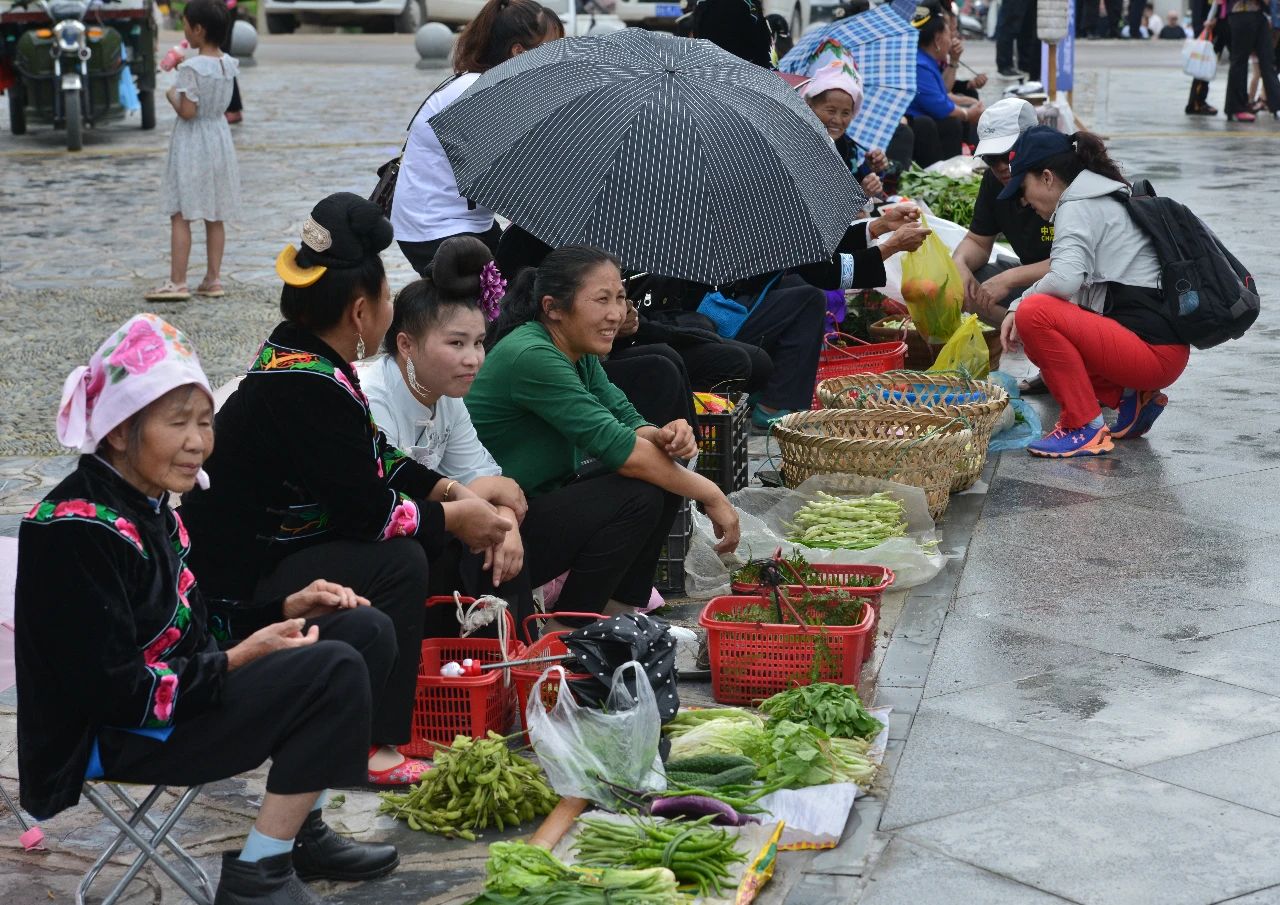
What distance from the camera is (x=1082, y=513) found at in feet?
20.2

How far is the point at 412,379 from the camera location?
442 centimetres

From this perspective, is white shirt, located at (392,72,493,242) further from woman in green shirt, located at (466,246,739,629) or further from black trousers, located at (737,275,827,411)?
woman in green shirt, located at (466,246,739,629)

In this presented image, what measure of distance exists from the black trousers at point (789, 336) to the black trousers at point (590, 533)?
2153 millimetres

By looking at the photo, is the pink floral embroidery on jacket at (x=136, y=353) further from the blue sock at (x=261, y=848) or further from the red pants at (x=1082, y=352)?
the red pants at (x=1082, y=352)

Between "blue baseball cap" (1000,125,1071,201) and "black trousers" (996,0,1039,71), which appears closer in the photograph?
"blue baseball cap" (1000,125,1071,201)

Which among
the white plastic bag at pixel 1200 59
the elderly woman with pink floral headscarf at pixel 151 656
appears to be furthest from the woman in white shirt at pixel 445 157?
the white plastic bag at pixel 1200 59

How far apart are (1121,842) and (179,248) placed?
24.4 ft

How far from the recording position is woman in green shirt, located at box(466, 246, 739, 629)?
4.66 meters

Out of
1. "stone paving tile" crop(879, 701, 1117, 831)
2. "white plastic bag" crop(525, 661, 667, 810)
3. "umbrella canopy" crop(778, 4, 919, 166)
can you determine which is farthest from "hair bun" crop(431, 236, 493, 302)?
"umbrella canopy" crop(778, 4, 919, 166)

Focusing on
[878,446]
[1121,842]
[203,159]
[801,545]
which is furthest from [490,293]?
[203,159]

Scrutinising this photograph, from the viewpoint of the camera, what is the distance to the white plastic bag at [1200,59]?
18.8m

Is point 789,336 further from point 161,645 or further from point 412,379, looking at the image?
point 161,645

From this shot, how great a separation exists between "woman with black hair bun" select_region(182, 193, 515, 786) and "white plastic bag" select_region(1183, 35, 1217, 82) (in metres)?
17.1

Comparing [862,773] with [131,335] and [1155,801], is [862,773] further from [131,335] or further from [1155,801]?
[131,335]
